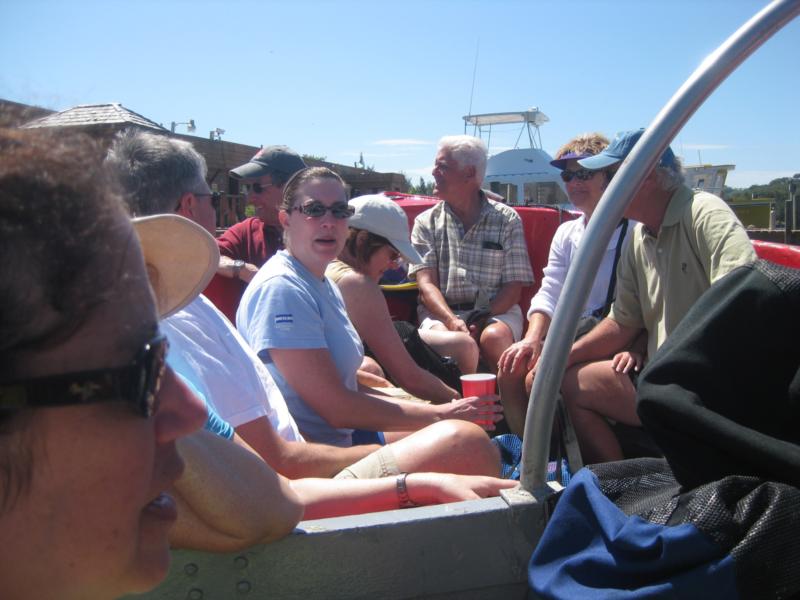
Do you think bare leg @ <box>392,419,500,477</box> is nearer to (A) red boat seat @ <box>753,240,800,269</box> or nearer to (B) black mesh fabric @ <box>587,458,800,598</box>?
(B) black mesh fabric @ <box>587,458,800,598</box>

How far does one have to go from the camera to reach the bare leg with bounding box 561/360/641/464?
2.88 meters

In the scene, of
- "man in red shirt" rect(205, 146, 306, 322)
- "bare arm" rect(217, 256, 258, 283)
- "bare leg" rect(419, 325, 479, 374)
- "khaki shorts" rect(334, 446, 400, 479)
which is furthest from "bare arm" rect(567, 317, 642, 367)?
"man in red shirt" rect(205, 146, 306, 322)

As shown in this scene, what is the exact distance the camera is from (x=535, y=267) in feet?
15.5

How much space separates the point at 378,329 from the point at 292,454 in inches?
41.9

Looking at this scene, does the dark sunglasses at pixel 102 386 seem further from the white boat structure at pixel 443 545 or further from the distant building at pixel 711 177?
the distant building at pixel 711 177

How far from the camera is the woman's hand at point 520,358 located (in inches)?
135

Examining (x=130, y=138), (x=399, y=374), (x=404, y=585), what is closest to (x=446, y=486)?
(x=404, y=585)

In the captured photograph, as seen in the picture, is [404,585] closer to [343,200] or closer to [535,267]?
[343,200]

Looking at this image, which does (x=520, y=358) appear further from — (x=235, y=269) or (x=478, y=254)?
(x=235, y=269)


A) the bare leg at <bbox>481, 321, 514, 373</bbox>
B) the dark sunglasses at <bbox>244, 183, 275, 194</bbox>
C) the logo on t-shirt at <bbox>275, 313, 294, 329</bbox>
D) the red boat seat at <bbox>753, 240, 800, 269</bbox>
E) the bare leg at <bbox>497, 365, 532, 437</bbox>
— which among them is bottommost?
the bare leg at <bbox>497, 365, 532, 437</bbox>

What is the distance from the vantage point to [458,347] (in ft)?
12.1

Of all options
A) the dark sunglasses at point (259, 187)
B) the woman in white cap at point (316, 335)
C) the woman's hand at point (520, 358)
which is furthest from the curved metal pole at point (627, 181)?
the dark sunglasses at point (259, 187)

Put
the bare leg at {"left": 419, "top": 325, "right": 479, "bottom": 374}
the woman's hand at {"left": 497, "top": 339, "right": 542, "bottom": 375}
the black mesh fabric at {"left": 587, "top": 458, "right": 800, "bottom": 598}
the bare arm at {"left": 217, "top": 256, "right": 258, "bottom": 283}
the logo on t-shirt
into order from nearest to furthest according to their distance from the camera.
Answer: the black mesh fabric at {"left": 587, "top": 458, "right": 800, "bottom": 598}
the logo on t-shirt
the woman's hand at {"left": 497, "top": 339, "right": 542, "bottom": 375}
the bare leg at {"left": 419, "top": 325, "right": 479, "bottom": 374}
the bare arm at {"left": 217, "top": 256, "right": 258, "bottom": 283}

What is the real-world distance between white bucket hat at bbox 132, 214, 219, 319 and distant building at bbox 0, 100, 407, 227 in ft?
0.66
